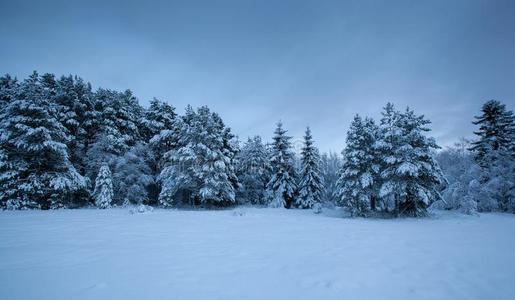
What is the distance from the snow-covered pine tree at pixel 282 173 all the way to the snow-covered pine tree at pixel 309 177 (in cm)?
121

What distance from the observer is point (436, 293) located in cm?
373

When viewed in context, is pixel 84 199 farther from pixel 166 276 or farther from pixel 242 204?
pixel 166 276

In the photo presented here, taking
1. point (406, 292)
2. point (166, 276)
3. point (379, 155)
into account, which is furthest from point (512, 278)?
point (379, 155)

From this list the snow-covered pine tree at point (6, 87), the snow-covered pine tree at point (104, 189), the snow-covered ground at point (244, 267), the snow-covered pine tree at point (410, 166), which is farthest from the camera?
the snow-covered pine tree at point (6, 87)

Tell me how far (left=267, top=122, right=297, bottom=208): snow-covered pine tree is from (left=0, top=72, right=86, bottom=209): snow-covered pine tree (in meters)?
18.5

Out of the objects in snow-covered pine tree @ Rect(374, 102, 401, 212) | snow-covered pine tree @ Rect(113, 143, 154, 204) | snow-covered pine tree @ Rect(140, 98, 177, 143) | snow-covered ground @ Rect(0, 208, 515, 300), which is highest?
snow-covered pine tree @ Rect(140, 98, 177, 143)

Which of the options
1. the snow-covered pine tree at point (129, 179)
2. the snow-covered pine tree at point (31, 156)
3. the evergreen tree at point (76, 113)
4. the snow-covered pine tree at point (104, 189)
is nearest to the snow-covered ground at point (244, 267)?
the snow-covered pine tree at point (31, 156)

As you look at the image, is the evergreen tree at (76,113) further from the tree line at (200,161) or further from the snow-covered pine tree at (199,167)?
the snow-covered pine tree at (199,167)

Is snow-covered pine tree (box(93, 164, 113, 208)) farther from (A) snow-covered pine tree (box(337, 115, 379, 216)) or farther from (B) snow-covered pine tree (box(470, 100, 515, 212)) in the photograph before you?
(B) snow-covered pine tree (box(470, 100, 515, 212))

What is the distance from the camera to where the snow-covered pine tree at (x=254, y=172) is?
2912 centimetres

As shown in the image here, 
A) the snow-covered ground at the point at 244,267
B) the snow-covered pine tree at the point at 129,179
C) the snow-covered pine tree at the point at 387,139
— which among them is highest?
the snow-covered pine tree at the point at 387,139

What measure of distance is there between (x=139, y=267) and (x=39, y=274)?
167 cm

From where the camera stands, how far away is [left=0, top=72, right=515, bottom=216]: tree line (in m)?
16.4

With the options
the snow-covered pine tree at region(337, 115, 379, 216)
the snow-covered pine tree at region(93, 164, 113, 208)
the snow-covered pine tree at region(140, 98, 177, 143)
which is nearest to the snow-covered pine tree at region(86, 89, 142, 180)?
the snow-covered pine tree at region(140, 98, 177, 143)
